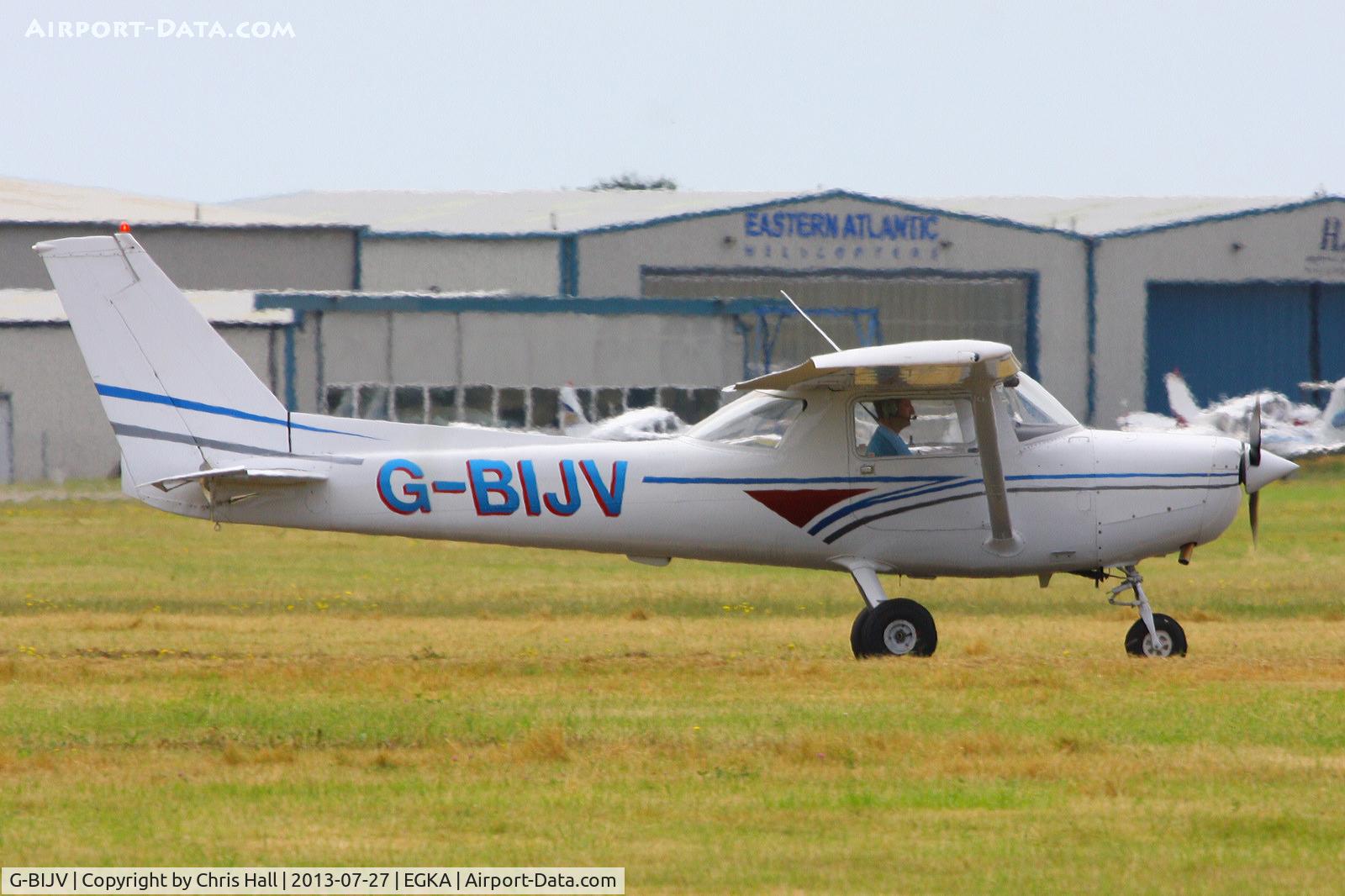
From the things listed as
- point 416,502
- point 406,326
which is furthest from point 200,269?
point 416,502

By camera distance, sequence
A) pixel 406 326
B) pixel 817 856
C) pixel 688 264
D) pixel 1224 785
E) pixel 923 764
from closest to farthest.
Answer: pixel 817 856, pixel 1224 785, pixel 923 764, pixel 406 326, pixel 688 264

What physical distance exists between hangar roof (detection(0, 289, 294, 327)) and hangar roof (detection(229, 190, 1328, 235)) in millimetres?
7079

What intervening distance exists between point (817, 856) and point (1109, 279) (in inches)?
1875

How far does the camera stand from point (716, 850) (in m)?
7.07

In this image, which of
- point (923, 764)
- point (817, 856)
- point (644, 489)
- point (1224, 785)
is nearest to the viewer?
point (817, 856)

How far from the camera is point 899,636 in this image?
507 inches

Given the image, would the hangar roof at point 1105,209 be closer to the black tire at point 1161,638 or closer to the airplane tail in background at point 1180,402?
the airplane tail in background at point 1180,402

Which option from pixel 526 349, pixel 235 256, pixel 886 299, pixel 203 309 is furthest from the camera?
pixel 886 299

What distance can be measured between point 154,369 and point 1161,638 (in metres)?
7.09

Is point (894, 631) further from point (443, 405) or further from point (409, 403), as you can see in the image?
point (443, 405)

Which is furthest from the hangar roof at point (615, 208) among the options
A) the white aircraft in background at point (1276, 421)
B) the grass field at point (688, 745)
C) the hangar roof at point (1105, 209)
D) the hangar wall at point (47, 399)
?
the grass field at point (688, 745)

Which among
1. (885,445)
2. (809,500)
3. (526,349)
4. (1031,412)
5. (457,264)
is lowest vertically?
(809,500)

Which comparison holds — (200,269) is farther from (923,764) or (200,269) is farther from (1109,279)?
(923,764)

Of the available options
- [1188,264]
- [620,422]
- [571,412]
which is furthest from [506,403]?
[1188,264]
